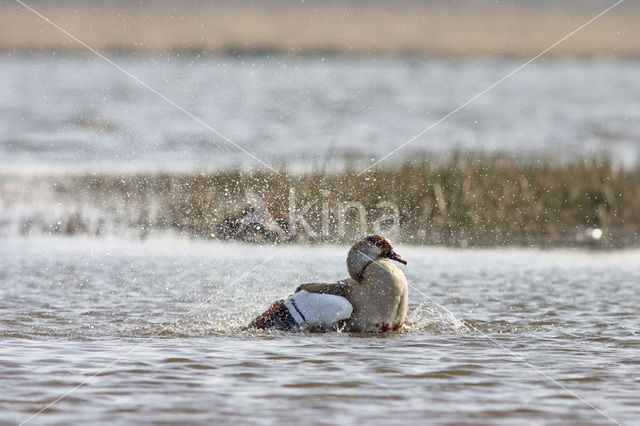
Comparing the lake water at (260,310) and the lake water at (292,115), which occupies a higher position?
the lake water at (292,115)

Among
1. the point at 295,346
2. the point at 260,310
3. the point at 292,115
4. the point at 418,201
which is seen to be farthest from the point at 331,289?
the point at 292,115

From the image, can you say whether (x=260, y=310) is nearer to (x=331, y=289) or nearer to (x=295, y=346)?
(x=331, y=289)

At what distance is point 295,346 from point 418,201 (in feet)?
29.3

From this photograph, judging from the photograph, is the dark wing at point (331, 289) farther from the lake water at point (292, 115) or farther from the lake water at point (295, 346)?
the lake water at point (292, 115)

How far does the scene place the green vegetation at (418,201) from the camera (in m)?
16.6

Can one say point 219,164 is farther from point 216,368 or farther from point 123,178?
point 216,368

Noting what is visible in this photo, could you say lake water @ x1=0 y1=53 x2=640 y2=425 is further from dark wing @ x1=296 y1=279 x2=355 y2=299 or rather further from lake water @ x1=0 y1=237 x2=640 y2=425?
dark wing @ x1=296 y1=279 x2=355 y2=299

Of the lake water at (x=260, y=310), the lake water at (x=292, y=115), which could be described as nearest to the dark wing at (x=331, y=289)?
the lake water at (x=260, y=310)

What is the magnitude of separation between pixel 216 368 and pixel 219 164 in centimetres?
1262

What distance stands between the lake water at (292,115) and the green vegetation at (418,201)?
101 centimetres

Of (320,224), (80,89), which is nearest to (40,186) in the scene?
(320,224)

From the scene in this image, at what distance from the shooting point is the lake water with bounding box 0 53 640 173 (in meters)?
23.3

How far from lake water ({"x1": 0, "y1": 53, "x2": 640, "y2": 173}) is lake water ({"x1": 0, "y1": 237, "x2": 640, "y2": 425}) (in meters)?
5.44

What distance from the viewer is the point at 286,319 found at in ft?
30.5
